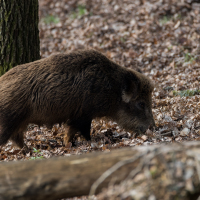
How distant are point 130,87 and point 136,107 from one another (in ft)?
1.68

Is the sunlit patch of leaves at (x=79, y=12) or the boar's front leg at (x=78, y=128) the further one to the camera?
the sunlit patch of leaves at (x=79, y=12)

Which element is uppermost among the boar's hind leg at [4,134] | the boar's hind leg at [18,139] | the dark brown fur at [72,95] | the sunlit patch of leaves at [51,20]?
the sunlit patch of leaves at [51,20]

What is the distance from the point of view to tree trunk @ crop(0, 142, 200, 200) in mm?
2521

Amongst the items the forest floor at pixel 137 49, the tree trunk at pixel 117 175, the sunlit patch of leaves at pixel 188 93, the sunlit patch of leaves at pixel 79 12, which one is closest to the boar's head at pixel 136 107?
the forest floor at pixel 137 49

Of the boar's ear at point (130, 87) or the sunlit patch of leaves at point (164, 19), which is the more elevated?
the sunlit patch of leaves at point (164, 19)

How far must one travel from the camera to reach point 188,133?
572 cm

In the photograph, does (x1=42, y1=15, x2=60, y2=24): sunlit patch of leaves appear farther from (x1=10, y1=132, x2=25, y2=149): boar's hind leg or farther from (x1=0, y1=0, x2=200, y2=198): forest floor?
(x1=10, y1=132, x2=25, y2=149): boar's hind leg

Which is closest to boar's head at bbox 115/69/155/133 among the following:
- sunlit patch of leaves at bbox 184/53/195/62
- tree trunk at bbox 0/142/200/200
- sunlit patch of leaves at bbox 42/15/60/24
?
sunlit patch of leaves at bbox 184/53/195/62

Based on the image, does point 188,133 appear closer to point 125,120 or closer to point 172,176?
point 125,120

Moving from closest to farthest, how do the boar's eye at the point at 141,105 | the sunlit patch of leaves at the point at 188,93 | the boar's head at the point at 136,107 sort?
the boar's head at the point at 136,107 → the boar's eye at the point at 141,105 → the sunlit patch of leaves at the point at 188,93

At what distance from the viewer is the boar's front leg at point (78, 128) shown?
6.13 metres

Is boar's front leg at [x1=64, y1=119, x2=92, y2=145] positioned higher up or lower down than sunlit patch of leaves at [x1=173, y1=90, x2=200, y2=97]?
lower down

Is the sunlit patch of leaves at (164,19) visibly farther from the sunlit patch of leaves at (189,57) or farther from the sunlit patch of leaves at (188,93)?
the sunlit patch of leaves at (188,93)

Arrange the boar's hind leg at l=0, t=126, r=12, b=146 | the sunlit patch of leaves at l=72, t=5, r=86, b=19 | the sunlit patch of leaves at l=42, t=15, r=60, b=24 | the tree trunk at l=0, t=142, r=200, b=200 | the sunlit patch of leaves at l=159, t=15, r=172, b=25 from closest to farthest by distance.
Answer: the tree trunk at l=0, t=142, r=200, b=200 → the boar's hind leg at l=0, t=126, r=12, b=146 → the sunlit patch of leaves at l=159, t=15, r=172, b=25 → the sunlit patch of leaves at l=72, t=5, r=86, b=19 → the sunlit patch of leaves at l=42, t=15, r=60, b=24
